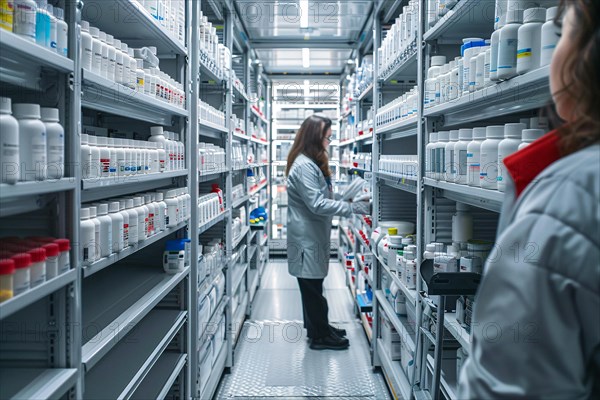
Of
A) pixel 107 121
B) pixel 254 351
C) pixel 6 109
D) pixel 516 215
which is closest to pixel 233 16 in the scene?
pixel 107 121

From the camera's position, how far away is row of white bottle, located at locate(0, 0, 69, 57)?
120 cm

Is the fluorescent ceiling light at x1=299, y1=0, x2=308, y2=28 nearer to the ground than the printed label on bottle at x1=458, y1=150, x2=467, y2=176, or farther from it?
farther from it

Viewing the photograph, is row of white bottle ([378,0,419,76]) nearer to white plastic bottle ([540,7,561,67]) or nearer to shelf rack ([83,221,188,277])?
white plastic bottle ([540,7,561,67])

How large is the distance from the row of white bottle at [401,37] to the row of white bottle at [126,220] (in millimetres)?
1624

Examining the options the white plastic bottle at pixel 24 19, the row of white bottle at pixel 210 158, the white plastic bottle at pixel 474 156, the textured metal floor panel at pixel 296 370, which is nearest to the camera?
the white plastic bottle at pixel 24 19

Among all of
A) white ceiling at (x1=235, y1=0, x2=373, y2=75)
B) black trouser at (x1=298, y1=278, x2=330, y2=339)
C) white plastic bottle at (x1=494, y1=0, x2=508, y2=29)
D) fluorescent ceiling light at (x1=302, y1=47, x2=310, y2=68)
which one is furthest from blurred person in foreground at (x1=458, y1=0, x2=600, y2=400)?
fluorescent ceiling light at (x1=302, y1=47, x2=310, y2=68)

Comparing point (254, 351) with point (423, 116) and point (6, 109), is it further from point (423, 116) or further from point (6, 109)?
point (6, 109)

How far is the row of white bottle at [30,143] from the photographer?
1.18 metres

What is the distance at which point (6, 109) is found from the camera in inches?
48.1

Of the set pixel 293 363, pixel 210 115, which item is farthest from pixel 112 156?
pixel 293 363

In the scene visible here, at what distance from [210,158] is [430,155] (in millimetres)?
1745

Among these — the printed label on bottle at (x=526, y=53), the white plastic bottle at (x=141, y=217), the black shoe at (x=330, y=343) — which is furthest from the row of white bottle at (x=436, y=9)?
the black shoe at (x=330, y=343)

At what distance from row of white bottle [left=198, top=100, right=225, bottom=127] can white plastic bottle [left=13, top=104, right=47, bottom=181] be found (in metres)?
1.98

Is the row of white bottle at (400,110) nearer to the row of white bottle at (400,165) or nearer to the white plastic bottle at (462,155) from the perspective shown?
the row of white bottle at (400,165)
